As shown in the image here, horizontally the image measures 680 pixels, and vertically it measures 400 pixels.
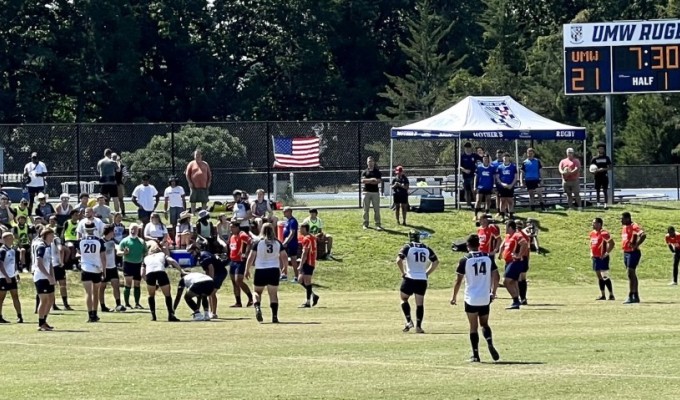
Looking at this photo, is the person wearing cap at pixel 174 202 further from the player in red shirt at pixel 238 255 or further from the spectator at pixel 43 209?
the player in red shirt at pixel 238 255

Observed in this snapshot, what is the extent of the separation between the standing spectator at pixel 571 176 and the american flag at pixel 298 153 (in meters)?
7.18

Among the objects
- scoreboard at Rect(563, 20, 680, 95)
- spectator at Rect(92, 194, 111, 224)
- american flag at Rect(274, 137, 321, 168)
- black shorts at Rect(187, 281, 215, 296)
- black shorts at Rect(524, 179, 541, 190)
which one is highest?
scoreboard at Rect(563, 20, 680, 95)

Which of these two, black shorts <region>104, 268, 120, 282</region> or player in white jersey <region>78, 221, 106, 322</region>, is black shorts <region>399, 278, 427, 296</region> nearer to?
player in white jersey <region>78, 221, 106, 322</region>

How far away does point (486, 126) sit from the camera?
44.5 meters

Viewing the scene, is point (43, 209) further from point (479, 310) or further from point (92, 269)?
point (479, 310)

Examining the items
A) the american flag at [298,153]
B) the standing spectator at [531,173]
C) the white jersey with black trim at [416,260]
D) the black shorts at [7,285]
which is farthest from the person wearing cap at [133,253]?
the standing spectator at [531,173]

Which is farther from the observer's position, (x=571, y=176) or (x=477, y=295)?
(x=571, y=176)

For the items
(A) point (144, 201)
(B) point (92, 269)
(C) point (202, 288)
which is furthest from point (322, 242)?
(C) point (202, 288)

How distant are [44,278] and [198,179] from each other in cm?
1323

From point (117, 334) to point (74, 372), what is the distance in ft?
17.3

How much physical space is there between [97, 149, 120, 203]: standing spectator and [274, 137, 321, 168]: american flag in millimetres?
6762

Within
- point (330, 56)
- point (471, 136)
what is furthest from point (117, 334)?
point (330, 56)

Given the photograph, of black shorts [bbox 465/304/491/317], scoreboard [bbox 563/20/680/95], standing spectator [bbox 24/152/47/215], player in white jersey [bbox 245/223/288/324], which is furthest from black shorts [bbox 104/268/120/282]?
scoreboard [bbox 563/20/680/95]

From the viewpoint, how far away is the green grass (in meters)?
18.7
